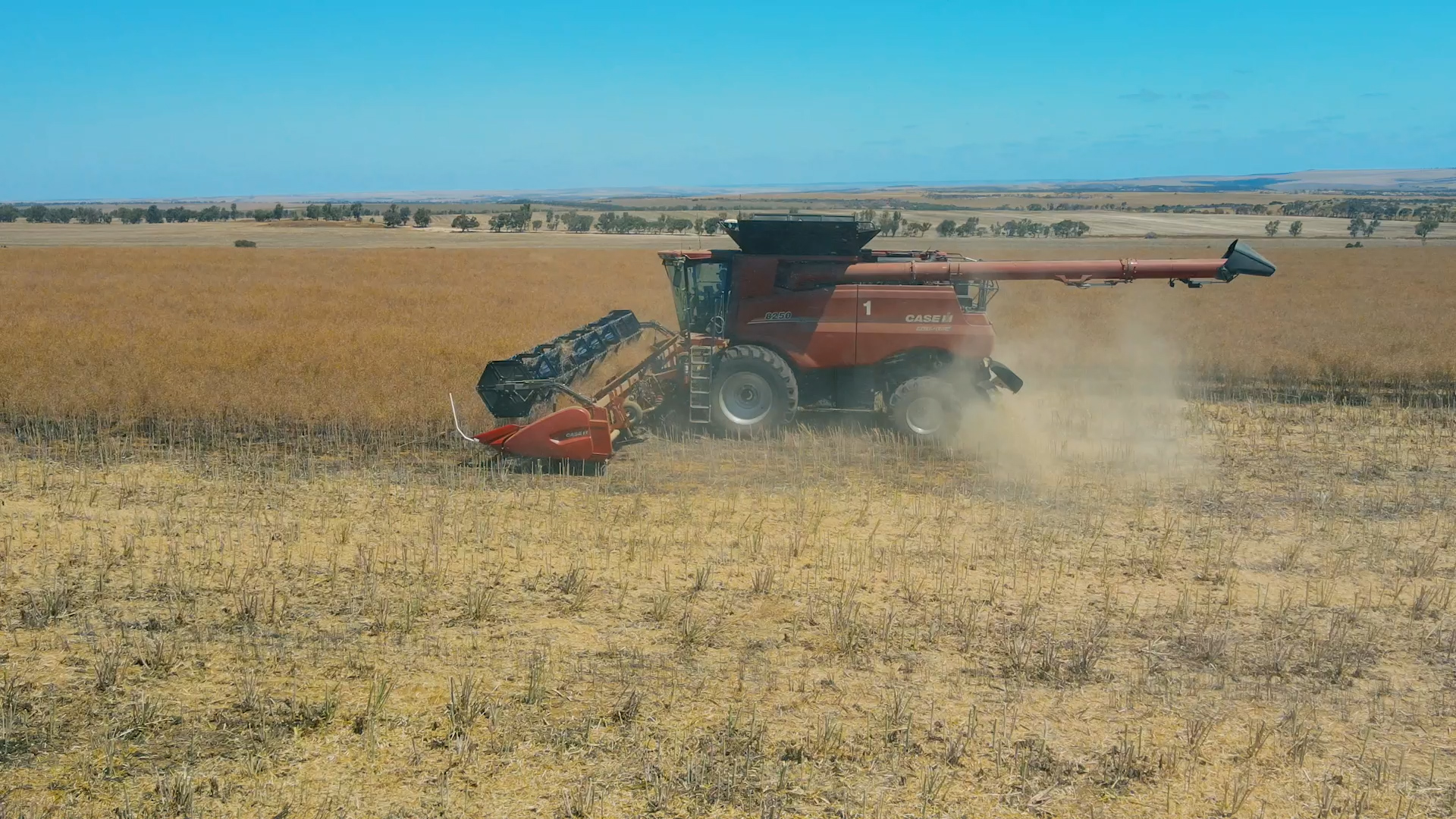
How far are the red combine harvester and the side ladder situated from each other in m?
0.02

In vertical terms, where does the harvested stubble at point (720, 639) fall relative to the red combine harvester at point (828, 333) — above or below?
below

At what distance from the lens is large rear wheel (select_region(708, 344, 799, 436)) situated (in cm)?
1291

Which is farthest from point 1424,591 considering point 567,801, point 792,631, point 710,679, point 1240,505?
point 567,801

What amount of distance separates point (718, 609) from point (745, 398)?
18.2 ft

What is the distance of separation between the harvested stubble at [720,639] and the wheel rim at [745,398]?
1.18 meters

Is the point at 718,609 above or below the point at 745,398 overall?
below

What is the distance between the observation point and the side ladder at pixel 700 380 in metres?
12.9

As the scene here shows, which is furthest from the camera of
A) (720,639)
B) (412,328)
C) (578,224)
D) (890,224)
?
(578,224)

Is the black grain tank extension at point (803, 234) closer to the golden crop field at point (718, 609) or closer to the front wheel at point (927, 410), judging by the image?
the front wheel at point (927, 410)

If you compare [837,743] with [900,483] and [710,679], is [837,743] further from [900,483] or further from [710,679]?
[900,483]

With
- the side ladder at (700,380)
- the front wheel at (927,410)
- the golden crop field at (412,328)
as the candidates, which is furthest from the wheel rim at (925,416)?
the golden crop field at (412,328)

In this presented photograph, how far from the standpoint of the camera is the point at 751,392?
42.8 feet

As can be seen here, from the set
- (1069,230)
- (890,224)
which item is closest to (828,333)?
(890,224)

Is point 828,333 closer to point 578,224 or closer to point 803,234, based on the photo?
point 803,234
